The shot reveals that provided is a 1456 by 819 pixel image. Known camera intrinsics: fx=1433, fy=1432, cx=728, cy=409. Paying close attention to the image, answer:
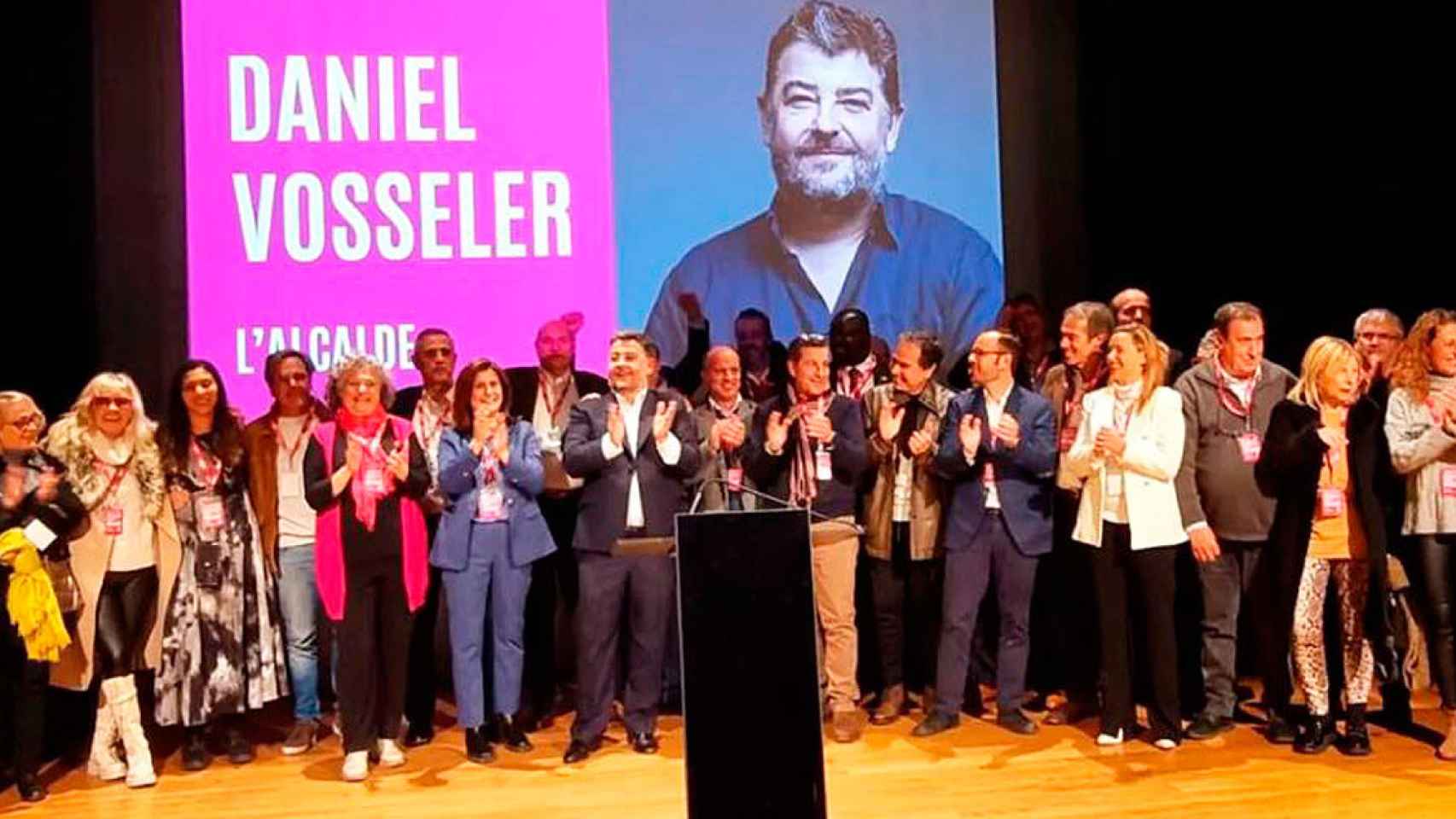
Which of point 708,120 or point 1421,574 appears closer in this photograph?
point 1421,574

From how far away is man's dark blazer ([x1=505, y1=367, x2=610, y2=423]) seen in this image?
5754 mm

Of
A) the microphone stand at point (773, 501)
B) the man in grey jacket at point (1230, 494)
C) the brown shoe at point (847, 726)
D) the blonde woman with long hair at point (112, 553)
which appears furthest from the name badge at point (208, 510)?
the man in grey jacket at point (1230, 494)

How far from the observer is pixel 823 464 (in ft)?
17.3

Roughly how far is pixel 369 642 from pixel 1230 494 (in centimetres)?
303

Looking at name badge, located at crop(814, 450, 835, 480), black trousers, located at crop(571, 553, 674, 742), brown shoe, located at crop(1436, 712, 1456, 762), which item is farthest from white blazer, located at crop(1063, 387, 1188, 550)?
black trousers, located at crop(571, 553, 674, 742)

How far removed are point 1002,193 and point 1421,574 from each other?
2.68 m

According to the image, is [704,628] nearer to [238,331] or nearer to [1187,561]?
[1187,561]

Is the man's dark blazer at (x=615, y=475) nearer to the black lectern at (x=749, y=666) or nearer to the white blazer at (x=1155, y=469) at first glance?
the white blazer at (x=1155, y=469)

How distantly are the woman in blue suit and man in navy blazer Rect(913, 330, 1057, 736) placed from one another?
1.49m

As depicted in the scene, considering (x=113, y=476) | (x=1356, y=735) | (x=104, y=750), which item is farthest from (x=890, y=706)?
(x=113, y=476)

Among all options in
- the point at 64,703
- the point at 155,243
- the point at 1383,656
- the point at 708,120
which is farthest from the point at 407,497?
the point at 1383,656

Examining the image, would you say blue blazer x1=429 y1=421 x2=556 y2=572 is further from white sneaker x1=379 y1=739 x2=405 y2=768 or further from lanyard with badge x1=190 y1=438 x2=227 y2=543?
lanyard with badge x1=190 y1=438 x2=227 y2=543

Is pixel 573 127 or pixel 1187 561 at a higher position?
pixel 573 127

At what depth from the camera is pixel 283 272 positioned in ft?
20.1
